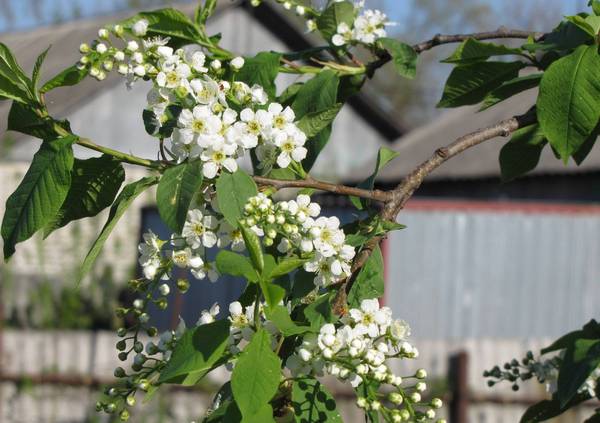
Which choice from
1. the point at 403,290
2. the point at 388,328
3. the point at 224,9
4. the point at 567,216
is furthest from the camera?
the point at 224,9

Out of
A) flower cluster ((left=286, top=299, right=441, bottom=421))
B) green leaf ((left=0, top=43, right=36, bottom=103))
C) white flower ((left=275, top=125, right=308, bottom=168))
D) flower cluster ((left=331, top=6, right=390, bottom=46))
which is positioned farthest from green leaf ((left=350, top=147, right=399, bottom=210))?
green leaf ((left=0, top=43, right=36, bottom=103))

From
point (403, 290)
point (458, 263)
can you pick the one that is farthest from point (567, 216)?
point (403, 290)

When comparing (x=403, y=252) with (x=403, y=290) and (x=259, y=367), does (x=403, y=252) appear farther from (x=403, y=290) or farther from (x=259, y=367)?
(x=259, y=367)

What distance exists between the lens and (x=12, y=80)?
1.50m

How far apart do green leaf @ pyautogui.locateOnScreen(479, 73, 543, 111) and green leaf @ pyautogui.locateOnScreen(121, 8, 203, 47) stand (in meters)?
0.48

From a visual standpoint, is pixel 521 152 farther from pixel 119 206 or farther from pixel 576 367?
pixel 119 206

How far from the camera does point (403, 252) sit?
12695 millimetres

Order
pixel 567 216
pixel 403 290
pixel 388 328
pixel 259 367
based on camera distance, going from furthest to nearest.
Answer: pixel 567 216 < pixel 403 290 < pixel 388 328 < pixel 259 367

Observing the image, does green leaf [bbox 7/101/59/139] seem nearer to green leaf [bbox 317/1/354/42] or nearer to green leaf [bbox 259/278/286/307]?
green leaf [bbox 259/278/286/307]

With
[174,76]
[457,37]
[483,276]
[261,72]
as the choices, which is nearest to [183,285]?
[174,76]

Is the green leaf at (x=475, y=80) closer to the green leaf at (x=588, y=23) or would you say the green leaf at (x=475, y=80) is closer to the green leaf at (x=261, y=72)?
the green leaf at (x=588, y=23)

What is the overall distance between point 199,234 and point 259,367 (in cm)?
22

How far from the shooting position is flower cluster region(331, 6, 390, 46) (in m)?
2.03

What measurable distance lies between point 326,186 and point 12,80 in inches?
17.3
